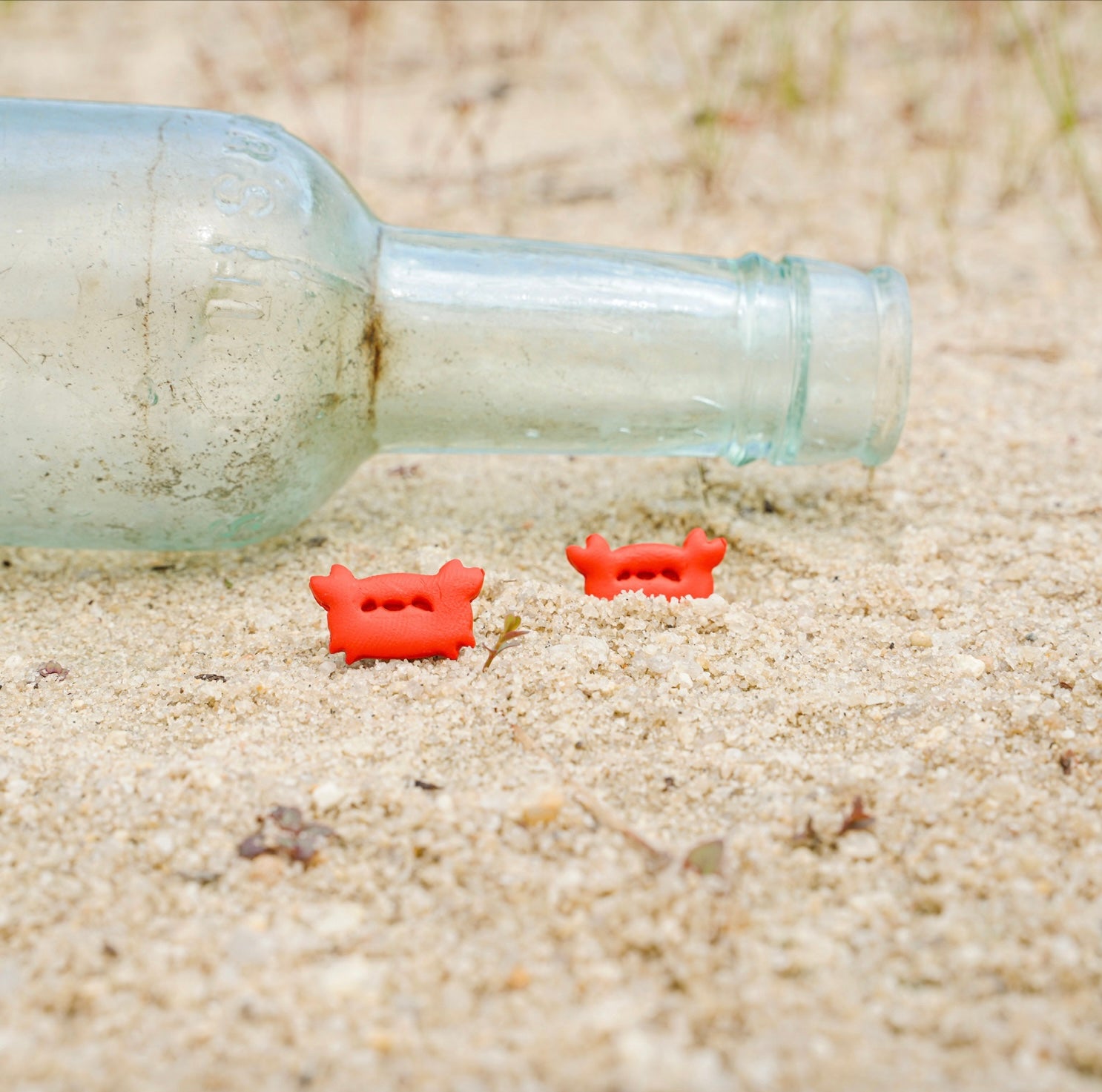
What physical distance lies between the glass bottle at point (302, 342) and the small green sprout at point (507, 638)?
1.04ft

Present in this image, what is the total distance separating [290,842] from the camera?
3.03ft

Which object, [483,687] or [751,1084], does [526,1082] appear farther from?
[483,687]

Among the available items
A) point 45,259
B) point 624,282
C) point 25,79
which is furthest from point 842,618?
point 25,79

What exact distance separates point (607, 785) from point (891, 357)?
0.71m

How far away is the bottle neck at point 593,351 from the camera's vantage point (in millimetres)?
1383

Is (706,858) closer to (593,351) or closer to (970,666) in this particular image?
(970,666)

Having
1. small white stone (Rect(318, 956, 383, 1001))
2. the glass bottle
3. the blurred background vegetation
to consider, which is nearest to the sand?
small white stone (Rect(318, 956, 383, 1001))

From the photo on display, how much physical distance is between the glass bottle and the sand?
138 millimetres

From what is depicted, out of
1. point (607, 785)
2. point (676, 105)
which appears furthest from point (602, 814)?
point (676, 105)

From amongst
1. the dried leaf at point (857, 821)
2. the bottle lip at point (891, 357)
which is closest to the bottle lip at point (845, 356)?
the bottle lip at point (891, 357)

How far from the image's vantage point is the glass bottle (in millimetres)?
1229

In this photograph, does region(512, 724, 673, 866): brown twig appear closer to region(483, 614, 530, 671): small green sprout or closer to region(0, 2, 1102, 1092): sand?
region(0, 2, 1102, 1092): sand

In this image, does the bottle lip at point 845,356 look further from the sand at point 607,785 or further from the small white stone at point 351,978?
the small white stone at point 351,978

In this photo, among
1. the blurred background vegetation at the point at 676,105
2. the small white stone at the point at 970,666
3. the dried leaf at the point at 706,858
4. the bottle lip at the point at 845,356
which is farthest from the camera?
the blurred background vegetation at the point at 676,105
